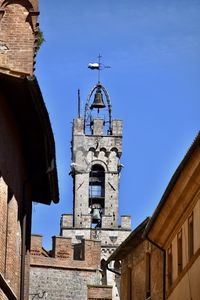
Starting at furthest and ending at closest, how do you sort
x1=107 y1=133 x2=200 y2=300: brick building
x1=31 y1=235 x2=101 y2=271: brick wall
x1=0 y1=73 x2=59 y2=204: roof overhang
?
x1=31 y1=235 x2=101 y2=271: brick wall < x1=107 y1=133 x2=200 y2=300: brick building < x1=0 y1=73 x2=59 y2=204: roof overhang

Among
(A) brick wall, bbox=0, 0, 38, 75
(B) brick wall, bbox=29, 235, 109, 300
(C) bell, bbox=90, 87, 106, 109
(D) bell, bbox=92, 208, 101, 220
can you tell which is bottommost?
(B) brick wall, bbox=29, 235, 109, 300

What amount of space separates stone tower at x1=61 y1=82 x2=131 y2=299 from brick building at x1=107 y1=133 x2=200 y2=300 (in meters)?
54.5

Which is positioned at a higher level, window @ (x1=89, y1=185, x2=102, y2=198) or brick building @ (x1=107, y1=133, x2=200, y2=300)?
window @ (x1=89, y1=185, x2=102, y2=198)

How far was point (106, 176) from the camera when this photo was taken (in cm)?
8525

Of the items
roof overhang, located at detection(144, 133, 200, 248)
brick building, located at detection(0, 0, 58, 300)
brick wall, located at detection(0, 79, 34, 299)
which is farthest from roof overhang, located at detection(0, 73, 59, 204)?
roof overhang, located at detection(144, 133, 200, 248)

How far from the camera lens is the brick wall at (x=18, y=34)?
19.8 m

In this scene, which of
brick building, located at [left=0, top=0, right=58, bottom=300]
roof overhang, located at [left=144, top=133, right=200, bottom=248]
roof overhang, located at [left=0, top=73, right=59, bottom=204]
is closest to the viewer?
roof overhang, located at [left=0, top=73, right=59, bottom=204]

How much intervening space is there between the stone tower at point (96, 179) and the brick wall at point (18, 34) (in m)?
60.9

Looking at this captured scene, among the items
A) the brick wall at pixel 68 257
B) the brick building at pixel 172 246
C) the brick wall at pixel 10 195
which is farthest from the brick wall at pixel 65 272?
the brick wall at pixel 10 195

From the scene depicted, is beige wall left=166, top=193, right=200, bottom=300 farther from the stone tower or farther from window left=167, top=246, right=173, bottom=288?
the stone tower

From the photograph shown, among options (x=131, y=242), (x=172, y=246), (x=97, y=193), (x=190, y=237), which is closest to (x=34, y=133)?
(x=190, y=237)

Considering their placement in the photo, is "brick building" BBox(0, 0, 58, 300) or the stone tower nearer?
"brick building" BBox(0, 0, 58, 300)

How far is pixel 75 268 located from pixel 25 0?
102ft

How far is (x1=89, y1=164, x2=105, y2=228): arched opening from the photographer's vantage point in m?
84.8
